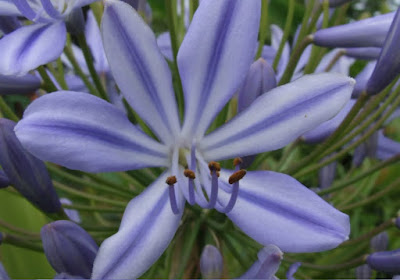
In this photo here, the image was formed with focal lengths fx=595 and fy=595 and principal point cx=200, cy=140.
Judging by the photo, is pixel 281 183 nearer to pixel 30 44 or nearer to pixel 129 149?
pixel 129 149

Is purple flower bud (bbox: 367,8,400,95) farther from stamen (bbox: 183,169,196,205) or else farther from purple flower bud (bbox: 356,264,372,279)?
purple flower bud (bbox: 356,264,372,279)

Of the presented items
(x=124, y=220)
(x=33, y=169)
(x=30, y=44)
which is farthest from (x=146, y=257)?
(x=30, y=44)

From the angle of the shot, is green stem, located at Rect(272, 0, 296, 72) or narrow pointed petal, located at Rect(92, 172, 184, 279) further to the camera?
green stem, located at Rect(272, 0, 296, 72)

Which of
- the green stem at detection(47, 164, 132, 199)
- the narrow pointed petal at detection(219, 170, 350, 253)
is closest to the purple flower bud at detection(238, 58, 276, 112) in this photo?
the narrow pointed petal at detection(219, 170, 350, 253)

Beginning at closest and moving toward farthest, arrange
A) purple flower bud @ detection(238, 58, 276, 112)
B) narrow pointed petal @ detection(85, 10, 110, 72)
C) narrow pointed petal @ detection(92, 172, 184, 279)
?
1. narrow pointed petal @ detection(92, 172, 184, 279)
2. purple flower bud @ detection(238, 58, 276, 112)
3. narrow pointed petal @ detection(85, 10, 110, 72)

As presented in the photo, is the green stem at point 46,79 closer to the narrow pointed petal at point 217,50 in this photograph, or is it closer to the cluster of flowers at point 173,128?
the cluster of flowers at point 173,128

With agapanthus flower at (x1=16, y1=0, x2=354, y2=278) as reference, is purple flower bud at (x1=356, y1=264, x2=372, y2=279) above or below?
below
